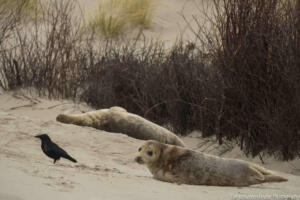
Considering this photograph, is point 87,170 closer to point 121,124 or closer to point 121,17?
point 121,124

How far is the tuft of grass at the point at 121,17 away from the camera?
13008 millimetres

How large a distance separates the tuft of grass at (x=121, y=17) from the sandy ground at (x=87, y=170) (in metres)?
6.47

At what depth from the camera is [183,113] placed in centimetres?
730

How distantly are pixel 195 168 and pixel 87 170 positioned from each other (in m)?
0.65

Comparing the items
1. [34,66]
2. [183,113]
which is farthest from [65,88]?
[183,113]

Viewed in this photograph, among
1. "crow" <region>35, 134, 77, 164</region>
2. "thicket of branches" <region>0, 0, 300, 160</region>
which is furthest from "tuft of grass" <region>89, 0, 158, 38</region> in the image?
"crow" <region>35, 134, 77, 164</region>

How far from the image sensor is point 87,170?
→ 3.99m

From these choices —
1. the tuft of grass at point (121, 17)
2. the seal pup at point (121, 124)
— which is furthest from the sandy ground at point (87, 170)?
the tuft of grass at point (121, 17)

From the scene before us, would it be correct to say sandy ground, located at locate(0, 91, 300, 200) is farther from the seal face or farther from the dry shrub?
the dry shrub

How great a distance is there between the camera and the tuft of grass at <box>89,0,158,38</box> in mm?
13008

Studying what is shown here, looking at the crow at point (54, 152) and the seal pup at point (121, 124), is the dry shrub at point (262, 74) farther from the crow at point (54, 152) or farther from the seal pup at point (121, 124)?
the crow at point (54, 152)

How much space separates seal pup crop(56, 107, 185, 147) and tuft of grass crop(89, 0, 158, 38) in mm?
6403

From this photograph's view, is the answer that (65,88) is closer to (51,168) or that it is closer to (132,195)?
(51,168)

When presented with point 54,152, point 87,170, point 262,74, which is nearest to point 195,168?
point 87,170
